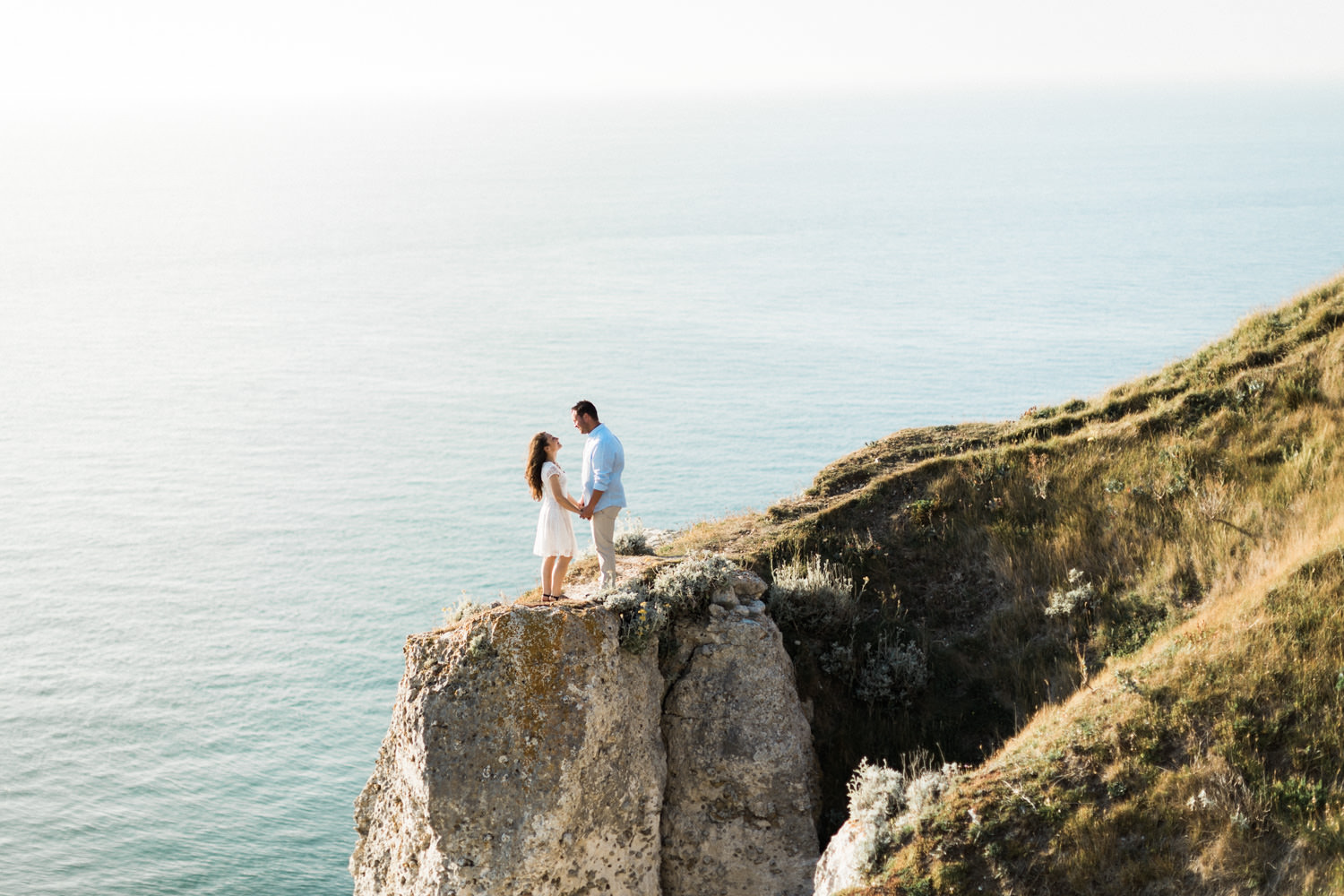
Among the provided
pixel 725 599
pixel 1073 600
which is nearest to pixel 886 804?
pixel 725 599

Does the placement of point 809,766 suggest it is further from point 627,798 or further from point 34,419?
point 34,419

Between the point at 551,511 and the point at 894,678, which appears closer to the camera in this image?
the point at 551,511

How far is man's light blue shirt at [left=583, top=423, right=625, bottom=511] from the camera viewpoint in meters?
14.2

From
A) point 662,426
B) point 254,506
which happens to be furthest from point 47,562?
point 662,426

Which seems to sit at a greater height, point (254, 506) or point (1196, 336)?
point (1196, 336)

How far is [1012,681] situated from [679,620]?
4.96 metres

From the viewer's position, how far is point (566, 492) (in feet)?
47.4

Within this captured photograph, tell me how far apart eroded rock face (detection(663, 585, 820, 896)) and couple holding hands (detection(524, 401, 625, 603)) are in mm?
1920

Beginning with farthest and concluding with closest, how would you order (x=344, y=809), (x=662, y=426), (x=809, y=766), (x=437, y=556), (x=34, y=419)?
(x=34, y=419) < (x=662, y=426) < (x=437, y=556) < (x=344, y=809) < (x=809, y=766)

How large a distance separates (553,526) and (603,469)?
1063 mm

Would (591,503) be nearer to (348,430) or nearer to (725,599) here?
(725,599)

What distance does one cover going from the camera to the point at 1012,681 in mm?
15609

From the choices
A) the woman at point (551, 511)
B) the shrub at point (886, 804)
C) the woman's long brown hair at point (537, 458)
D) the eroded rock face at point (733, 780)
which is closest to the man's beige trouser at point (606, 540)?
the woman at point (551, 511)

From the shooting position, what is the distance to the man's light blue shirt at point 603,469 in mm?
14211
